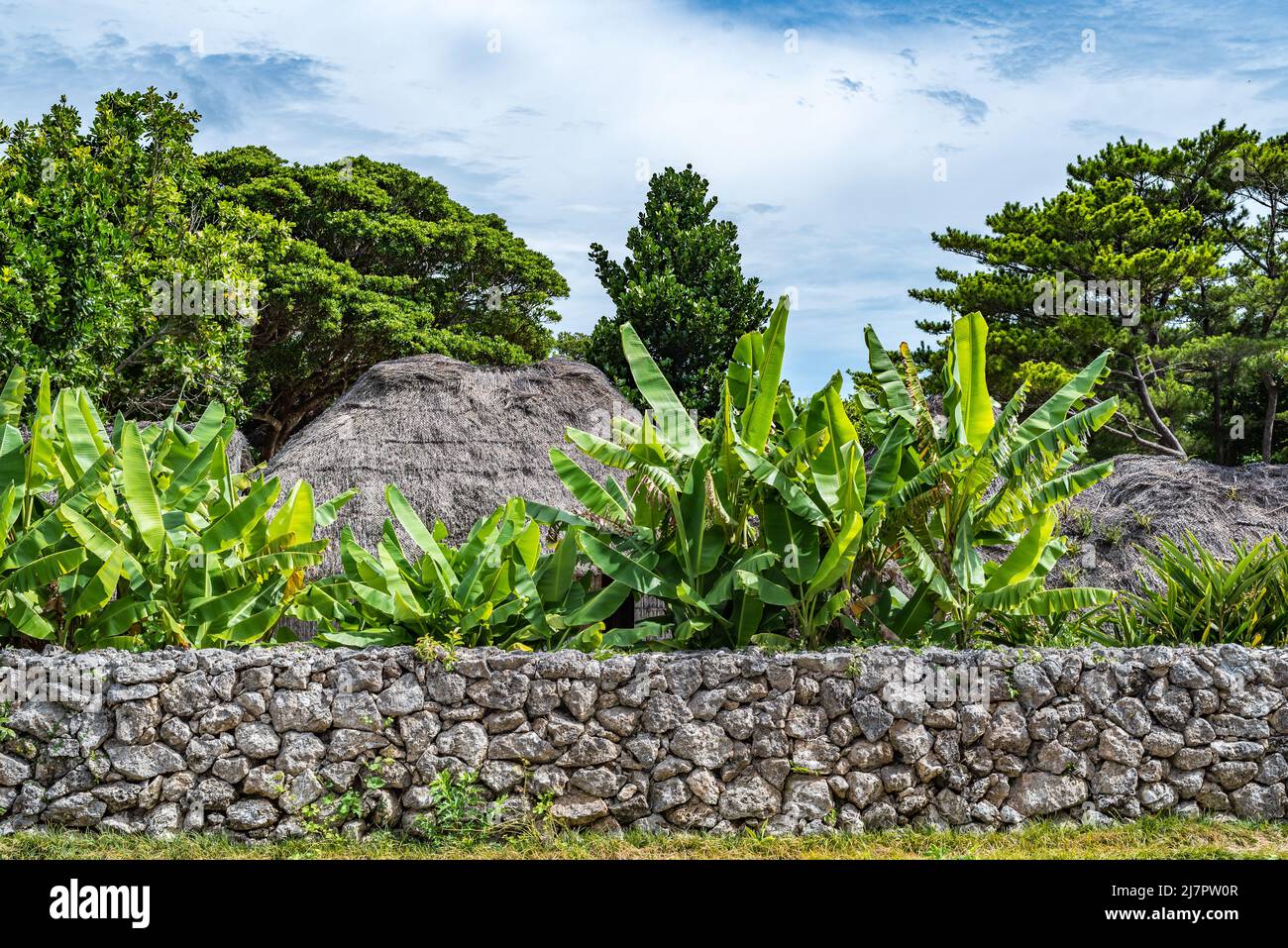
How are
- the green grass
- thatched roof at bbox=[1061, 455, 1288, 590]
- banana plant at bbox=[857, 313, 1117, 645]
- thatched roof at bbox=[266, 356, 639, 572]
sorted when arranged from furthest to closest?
thatched roof at bbox=[1061, 455, 1288, 590] → thatched roof at bbox=[266, 356, 639, 572] → banana plant at bbox=[857, 313, 1117, 645] → the green grass

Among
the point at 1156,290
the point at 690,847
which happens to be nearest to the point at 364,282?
the point at 1156,290

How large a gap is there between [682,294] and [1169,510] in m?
12.3

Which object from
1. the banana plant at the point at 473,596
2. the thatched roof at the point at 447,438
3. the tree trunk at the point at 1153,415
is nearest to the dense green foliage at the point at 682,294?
the tree trunk at the point at 1153,415

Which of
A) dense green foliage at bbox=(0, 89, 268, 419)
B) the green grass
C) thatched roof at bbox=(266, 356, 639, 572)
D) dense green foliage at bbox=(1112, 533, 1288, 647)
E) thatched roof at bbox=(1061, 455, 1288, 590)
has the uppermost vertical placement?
dense green foliage at bbox=(0, 89, 268, 419)

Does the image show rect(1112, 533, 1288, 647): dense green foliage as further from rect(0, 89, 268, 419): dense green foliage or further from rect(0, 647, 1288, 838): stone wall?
rect(0, 89, 268, 419): dense green foliage

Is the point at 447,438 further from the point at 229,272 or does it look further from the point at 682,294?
the point at 682,294

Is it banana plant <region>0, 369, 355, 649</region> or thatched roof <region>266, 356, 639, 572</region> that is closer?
banana plant <region>0, 369, 355, 649</region>

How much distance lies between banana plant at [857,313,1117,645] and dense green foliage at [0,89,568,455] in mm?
10064

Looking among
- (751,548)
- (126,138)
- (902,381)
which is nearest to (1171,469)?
(902,381)

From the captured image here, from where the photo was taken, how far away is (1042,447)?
664 cm

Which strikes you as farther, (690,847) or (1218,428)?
(1218,428)

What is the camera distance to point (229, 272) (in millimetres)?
15188

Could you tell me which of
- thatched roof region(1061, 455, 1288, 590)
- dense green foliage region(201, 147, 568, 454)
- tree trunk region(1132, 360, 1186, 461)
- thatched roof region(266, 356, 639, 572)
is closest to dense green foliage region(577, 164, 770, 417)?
dense green foliage region(201, 147, 568, 454)

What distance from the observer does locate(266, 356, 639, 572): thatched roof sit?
10734 mm
